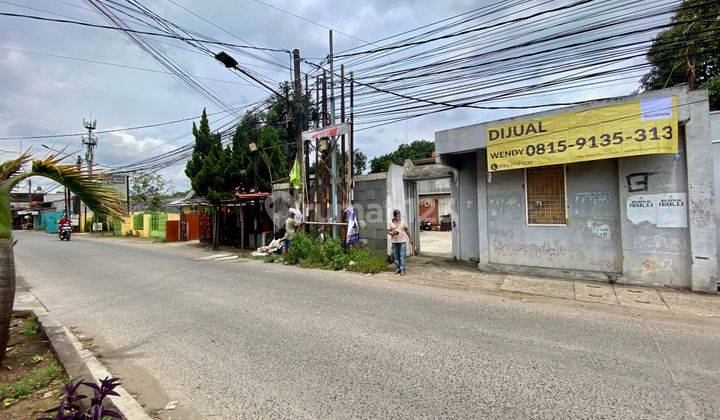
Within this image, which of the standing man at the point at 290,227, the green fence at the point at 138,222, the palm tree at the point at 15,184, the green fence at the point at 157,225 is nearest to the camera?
the palm tree at the point at 15,184

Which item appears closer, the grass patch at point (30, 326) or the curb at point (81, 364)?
the curb at point (81, 364)

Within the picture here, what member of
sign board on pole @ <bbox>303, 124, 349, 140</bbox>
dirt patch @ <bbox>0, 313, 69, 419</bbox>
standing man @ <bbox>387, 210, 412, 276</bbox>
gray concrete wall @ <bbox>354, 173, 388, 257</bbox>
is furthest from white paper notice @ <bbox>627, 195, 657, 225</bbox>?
dirt patch @ <bbox>0, 313, 69, 419</bbox>

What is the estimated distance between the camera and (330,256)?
11.3 metres

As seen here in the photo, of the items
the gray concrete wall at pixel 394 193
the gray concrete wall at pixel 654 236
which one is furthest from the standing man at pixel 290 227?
the gray concrete wall at pixel 654 236

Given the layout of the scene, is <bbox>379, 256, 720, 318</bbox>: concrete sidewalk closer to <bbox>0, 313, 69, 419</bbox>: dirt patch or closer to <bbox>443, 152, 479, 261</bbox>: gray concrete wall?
Answer: <bbox>443, 152, 479, 261</bbox>: gray concrete wall

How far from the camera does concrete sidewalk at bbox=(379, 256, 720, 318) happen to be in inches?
257

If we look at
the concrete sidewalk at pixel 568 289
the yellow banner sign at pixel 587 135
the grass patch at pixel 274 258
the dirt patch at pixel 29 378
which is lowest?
the concrete sidewalk at pixel 568 289

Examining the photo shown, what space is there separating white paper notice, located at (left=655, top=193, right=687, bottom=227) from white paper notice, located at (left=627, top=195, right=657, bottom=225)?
0.09 meters

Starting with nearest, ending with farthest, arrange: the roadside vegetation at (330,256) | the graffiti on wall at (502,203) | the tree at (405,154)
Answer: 1. the graffiti on wall at (502,203)
2. the roadside vegetation at (330,256)
3. the tree at (405,154)

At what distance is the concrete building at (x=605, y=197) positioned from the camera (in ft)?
23.7

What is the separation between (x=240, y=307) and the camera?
21.6ft

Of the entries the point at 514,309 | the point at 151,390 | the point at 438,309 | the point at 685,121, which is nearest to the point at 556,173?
the point at 685,121

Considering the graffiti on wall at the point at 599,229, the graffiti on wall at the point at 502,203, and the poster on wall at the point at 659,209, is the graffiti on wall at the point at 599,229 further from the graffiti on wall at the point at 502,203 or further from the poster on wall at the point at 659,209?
the graffiti on wall at the point at 502,203

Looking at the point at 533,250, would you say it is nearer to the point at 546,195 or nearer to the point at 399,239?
the point at 546,195
